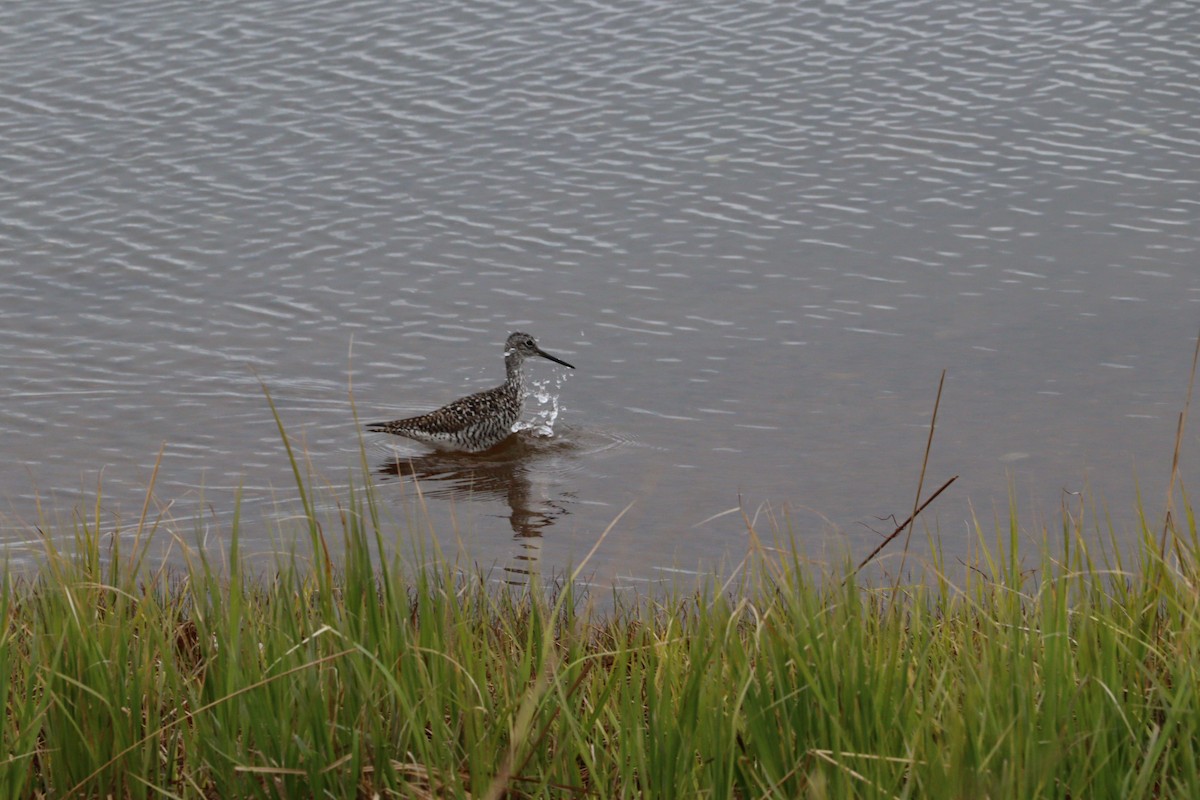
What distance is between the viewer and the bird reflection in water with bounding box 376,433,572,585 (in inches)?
390

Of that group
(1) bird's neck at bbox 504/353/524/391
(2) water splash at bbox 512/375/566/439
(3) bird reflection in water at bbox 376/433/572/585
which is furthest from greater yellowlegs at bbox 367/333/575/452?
(2) water splash at bbox 512/375/566/439

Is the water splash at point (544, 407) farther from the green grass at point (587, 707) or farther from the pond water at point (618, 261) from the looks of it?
the green grass at point (587, 707)

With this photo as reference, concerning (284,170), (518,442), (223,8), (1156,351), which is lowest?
(518,442)

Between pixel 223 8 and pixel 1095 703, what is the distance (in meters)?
18.8

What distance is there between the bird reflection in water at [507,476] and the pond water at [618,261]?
42 millimetres

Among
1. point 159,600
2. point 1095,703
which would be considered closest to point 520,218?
point 159,600

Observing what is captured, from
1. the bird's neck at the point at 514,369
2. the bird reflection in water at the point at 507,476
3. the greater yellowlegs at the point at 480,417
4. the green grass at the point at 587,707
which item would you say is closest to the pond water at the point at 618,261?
the bird reflection in water at the point at 507,476

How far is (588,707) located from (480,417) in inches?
252

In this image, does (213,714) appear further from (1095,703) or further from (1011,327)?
(1011,327)

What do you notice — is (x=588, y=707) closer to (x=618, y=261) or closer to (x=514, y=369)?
(x=514, y=369)

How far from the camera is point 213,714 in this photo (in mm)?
4430

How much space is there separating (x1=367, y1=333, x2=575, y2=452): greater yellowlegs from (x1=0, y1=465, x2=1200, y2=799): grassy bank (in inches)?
230

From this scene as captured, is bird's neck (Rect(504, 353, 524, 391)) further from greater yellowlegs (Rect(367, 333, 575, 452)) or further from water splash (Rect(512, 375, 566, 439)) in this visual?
water splash (Rect(512, 375, 566, 439))

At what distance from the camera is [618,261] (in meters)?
13.4
